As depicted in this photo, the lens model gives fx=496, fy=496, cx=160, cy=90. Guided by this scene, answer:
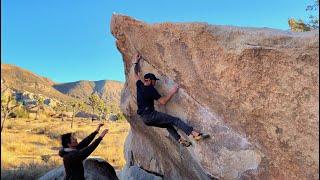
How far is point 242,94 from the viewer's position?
345 inches

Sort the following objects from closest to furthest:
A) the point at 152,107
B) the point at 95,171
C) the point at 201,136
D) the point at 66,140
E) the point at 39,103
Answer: the point at 201,136 < the point at 152,107 < the point at 66,140 < the point at 95,171 < the point at 39,103

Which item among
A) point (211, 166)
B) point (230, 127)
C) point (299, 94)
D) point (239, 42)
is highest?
point (239, 42)

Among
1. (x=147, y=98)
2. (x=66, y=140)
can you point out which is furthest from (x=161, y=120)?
(x=66, y=140)

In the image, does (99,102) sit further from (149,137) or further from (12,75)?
(12,75)

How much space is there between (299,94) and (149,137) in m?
5.36

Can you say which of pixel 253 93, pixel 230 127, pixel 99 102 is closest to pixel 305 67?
pixel 253 93

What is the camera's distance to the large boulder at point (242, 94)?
8.13m

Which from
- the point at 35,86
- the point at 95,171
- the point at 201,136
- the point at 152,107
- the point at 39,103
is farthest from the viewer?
the point at 35,86

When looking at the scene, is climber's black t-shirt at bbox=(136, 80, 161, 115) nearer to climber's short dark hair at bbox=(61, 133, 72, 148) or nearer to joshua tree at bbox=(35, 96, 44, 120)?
climber's short dark hair at bbox=(61, 133, 72, 148)

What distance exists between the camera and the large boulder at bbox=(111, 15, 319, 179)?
8.13 m

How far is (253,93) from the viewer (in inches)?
340

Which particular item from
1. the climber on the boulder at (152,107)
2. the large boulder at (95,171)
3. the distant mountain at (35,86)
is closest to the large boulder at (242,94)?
the climber on the boulder at (152,107)

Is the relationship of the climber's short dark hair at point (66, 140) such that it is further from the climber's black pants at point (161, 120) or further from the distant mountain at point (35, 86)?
the distant mountain at point (35, 86)

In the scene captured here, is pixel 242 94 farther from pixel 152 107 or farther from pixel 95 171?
pixel 95 171
